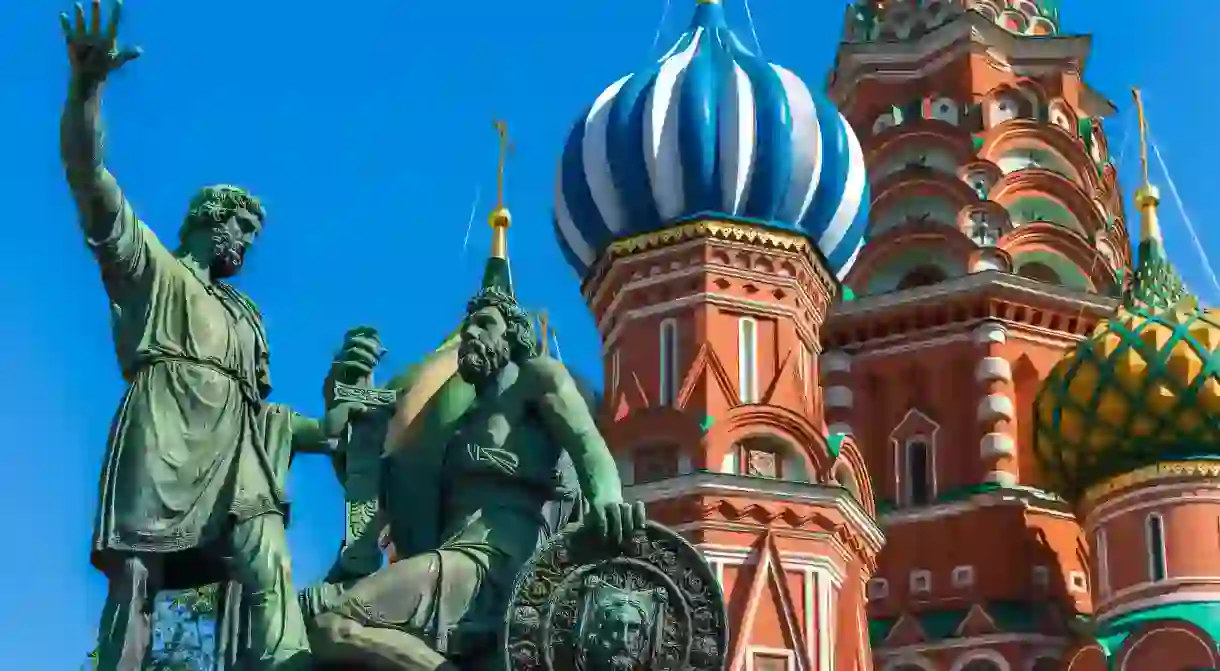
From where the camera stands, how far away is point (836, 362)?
94.2 ft

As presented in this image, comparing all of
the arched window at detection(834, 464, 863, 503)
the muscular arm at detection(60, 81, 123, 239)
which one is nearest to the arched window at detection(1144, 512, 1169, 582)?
the arched window at detection(834, 464, 863, 503)

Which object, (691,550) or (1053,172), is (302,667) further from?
(1053,172)

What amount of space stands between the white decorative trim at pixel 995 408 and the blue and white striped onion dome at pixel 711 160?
305cm

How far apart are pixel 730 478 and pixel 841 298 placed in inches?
248

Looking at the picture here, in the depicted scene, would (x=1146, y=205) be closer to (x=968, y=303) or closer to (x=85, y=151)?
(x=968, y=303)

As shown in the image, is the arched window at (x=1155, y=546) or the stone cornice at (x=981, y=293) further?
the stone cornice at (x=981, y=293)

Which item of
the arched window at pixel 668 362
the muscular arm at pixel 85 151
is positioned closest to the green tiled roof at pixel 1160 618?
the arched window at pixel 668 362

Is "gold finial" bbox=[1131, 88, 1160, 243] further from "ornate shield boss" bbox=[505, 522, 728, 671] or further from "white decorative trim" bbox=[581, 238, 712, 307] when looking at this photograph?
"ornate shield boss" bbox=[505, 522, 728, 671]

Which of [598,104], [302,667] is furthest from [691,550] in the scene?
[598,104]

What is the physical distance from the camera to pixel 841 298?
28.3 metres

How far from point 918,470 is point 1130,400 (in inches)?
125

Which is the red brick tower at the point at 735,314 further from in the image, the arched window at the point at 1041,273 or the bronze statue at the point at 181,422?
the bronze statue at the point at 181,422

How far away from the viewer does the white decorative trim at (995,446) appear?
89.6 feet

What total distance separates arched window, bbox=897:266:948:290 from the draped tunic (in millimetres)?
23224
